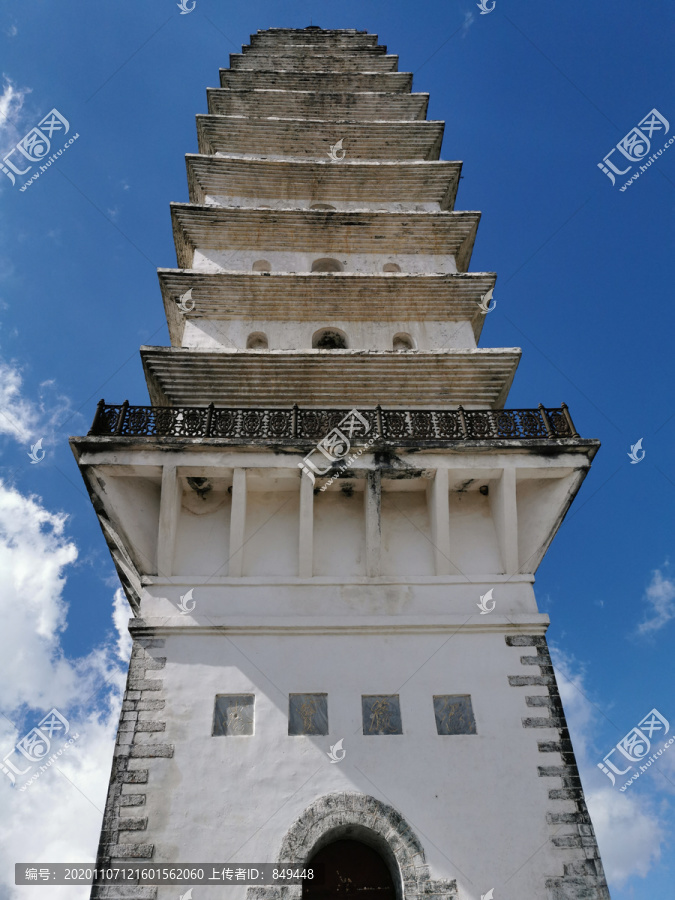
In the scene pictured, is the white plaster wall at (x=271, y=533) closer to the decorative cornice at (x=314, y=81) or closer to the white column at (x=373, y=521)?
the white column at (x=373, y=521)

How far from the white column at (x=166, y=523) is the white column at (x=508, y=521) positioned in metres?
5.75

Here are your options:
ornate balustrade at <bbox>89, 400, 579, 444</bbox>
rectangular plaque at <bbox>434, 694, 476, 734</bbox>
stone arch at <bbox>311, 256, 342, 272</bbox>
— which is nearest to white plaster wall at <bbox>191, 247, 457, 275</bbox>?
stone arch at <bbox>311, 256, 342, 272</bbox>

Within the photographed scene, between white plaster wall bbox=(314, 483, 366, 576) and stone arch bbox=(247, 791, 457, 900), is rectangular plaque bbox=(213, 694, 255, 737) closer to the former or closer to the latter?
stone arch bbox=(247, 791, 457, 900)

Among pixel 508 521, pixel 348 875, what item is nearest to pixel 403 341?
pixel 508 521

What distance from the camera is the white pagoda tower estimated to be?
1018 cm

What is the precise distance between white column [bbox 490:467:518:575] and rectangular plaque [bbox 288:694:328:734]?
395 cm

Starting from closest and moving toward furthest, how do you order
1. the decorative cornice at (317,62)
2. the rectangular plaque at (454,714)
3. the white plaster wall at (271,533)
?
the rectangular plaque at (454,714), the white plaster wall at (271,533), the decorative cornice at (317,62)

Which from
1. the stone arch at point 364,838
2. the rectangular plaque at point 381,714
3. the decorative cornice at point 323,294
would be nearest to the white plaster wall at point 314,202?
the decorative cornice at point 323,294

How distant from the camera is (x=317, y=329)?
648 inches

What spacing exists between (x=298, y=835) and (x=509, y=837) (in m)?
2.98

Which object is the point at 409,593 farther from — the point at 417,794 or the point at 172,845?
the point at 172,845

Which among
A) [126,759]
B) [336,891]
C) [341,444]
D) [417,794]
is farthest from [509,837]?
[341,444]

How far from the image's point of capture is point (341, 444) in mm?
12555
